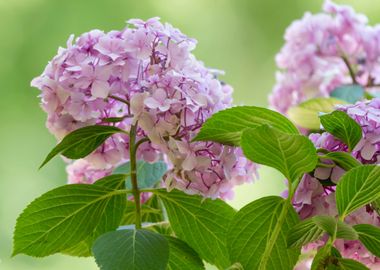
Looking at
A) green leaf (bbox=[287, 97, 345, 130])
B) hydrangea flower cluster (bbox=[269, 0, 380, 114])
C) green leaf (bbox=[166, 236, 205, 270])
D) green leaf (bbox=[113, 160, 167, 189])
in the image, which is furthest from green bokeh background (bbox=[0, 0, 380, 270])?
green leaf (bbox=[166, 236, 205, 270])

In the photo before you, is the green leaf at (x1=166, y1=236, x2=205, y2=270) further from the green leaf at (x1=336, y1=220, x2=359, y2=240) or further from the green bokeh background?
the green bokeh background

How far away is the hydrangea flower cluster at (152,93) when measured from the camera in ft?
1.65

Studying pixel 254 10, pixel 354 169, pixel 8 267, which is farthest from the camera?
pixel 254 10

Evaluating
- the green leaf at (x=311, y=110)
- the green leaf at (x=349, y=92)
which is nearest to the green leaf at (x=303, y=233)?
the green leaf at (x=311, y=110)

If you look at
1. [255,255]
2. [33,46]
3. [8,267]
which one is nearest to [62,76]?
[255,255]

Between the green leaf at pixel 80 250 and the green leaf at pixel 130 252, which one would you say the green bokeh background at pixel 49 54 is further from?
the green leaf at pixel 130 252

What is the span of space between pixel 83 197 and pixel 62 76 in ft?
0.26

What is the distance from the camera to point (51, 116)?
0.56 m

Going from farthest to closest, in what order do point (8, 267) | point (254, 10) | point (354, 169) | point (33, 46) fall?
1. point (254, 10)
2. point (33, 46)
3. point (8, 267)
4. point (354, 169)

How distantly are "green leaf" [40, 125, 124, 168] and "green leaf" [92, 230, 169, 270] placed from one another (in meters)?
0.07

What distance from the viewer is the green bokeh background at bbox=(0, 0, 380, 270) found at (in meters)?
2.27

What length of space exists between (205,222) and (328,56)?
1.46ft

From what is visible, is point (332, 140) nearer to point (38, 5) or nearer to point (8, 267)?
point (8, 267)

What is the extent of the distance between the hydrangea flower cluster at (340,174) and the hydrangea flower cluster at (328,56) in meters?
0.43
